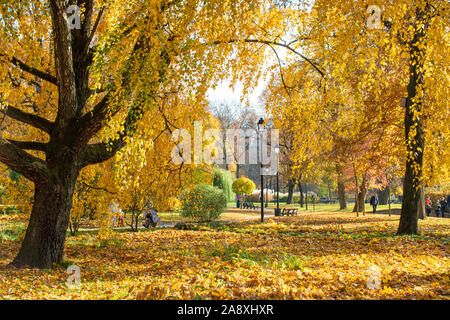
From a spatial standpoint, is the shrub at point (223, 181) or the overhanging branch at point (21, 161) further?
the shrub at point (223, 181)

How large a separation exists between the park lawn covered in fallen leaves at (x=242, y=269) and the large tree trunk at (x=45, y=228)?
12.1 inches

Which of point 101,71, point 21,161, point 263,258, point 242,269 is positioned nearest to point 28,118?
point 21,161

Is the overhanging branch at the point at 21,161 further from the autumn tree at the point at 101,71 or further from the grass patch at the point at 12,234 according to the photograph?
the grass patch at the point at 12,234

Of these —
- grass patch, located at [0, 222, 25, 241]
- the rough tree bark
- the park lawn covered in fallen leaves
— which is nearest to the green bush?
the park lawn covered in fallen leaves

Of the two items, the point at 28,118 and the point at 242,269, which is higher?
the point at 28,118

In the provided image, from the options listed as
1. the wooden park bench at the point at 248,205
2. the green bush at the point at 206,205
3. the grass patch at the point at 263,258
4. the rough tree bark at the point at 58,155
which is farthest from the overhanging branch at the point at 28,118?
the wooden park bench at the point at 248,205

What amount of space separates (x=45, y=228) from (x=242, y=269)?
11.3ft

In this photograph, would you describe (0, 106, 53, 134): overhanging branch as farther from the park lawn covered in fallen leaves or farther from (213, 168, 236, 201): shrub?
(213, 168, 236, 201): shrub

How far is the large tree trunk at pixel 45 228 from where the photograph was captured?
5.89m

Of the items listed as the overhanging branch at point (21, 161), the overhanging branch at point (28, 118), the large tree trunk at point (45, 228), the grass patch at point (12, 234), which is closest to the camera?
the overhanging branch at point (21, 161)

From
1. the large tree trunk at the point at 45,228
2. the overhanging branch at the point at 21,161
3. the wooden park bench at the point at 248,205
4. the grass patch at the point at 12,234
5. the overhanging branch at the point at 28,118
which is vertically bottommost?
the wooden park bench at the point at 248,205

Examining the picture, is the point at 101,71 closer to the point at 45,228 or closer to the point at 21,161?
the point at 21,161

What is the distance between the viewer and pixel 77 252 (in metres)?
7.32

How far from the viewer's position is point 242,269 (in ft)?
17.0
